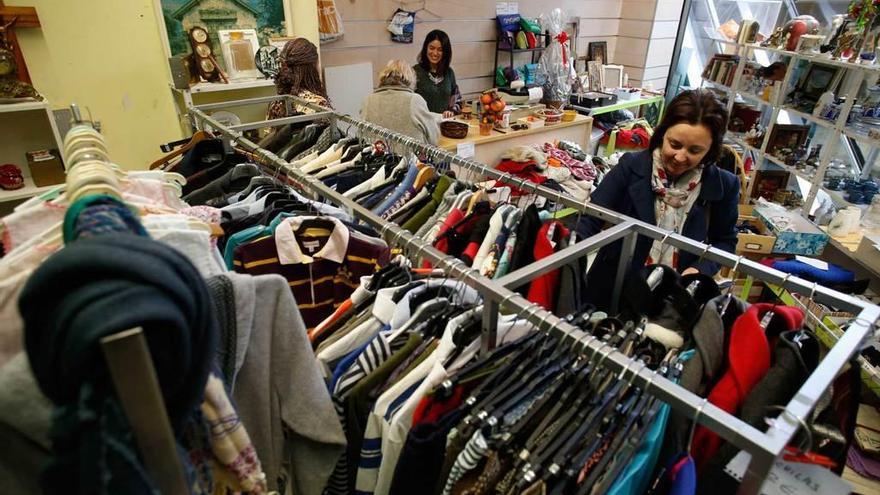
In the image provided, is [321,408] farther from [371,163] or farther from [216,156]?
[216,156]

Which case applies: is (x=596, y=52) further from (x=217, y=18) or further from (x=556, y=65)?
(x=217, y=18)

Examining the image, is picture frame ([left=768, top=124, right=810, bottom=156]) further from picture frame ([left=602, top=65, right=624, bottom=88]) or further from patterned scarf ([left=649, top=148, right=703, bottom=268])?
patterned scarf ([left=649, top=148, right=703, bottom=268])

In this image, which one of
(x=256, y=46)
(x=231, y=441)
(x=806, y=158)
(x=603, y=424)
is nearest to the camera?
(x=231, y=441)

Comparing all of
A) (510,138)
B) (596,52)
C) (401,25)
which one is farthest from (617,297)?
(596,52)

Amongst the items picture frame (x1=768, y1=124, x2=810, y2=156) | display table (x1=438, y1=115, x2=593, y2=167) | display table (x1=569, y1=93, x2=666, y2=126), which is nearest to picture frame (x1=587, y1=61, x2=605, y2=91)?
display table (x1=569, y1=93, x2=666, y2=126)

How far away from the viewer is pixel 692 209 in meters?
1.78

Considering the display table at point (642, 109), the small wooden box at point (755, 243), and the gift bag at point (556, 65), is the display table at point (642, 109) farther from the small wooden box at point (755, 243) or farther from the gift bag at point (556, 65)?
the small wooden box at point (755, 243)

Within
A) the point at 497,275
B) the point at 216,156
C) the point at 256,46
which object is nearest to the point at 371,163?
the point at 216,156

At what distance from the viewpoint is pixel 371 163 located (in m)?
1.97

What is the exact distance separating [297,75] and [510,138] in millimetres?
1621

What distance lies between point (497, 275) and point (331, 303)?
507 mm

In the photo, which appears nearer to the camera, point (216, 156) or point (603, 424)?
point (603, 424)

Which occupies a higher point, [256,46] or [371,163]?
[256,46]

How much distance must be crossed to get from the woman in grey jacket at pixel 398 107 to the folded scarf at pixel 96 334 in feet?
8.00
